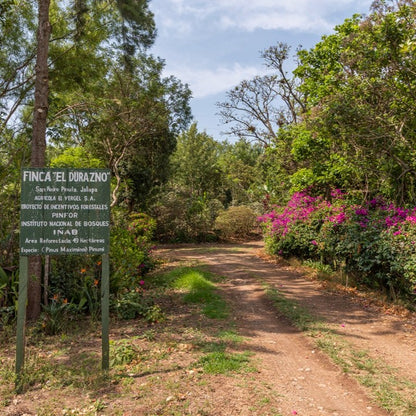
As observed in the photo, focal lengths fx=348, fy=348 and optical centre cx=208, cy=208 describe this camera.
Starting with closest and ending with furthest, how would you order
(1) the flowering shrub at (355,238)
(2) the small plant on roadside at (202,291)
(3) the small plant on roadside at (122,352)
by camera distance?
(3) the small plant on roadside at (122,352)
(2) the small plant on roadside at (202,291)
(1) the flowering shrub at (355,238)

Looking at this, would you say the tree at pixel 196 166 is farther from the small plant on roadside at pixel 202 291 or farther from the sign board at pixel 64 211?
the sign board at pixel 64 211

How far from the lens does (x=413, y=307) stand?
745cm

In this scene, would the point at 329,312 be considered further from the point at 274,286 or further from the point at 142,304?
the point at 142,304

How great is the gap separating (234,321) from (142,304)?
184 centimetres

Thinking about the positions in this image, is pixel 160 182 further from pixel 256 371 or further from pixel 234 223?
pixel 256 371

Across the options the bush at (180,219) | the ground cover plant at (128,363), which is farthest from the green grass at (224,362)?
the bush at (180,219)

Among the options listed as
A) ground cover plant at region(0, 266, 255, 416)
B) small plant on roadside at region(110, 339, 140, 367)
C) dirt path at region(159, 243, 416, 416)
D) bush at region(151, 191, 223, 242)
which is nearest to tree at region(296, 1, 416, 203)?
dirt path at region(159, 243, 416, 416)

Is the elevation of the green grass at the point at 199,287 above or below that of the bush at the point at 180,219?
below

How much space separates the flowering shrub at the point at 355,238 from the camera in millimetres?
7711

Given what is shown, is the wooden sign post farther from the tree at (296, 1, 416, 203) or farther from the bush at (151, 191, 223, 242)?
the bush at (151, 191, 223, 242)

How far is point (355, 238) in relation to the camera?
920 centimetres

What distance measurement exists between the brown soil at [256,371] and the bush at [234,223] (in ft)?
50.7

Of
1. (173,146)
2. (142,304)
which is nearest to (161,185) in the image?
(173,146)

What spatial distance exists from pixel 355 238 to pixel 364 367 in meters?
5.14
